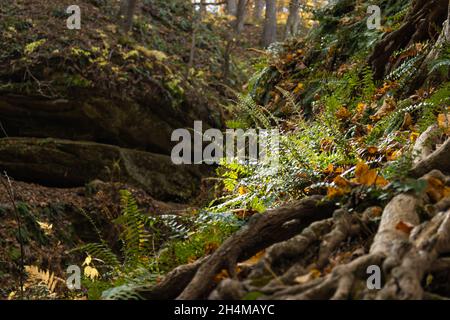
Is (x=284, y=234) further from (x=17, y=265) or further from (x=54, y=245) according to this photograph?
(x=54, y=245)

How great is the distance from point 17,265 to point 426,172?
6.32 m

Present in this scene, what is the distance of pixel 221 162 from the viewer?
14.4ft

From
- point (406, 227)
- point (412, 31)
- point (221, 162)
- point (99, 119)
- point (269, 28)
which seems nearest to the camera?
point (406, 227)

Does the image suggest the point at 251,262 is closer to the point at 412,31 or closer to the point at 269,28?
the point at 412,31

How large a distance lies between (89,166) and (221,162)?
649 centimetres

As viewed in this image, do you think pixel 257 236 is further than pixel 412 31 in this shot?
No

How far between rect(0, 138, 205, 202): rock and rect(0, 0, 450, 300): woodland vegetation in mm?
28

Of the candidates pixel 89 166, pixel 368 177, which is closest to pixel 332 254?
pixel 368 177

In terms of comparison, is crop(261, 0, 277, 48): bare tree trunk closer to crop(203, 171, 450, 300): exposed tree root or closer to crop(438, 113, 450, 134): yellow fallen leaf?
crop(438, 113, 450, 134): yellow fallen leaf

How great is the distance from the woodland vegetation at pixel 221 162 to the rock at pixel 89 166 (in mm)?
28

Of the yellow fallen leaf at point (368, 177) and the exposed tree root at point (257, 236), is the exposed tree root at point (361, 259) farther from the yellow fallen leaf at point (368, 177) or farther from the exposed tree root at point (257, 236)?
the yellow fallen leaf at point (368, 177)

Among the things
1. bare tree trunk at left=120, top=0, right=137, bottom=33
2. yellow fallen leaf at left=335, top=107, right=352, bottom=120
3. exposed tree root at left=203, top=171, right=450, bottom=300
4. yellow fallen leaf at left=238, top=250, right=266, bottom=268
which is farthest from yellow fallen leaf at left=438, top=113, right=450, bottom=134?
bare tree trunk at left=120, top=0, right=137, bottom=33

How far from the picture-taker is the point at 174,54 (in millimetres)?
14922
